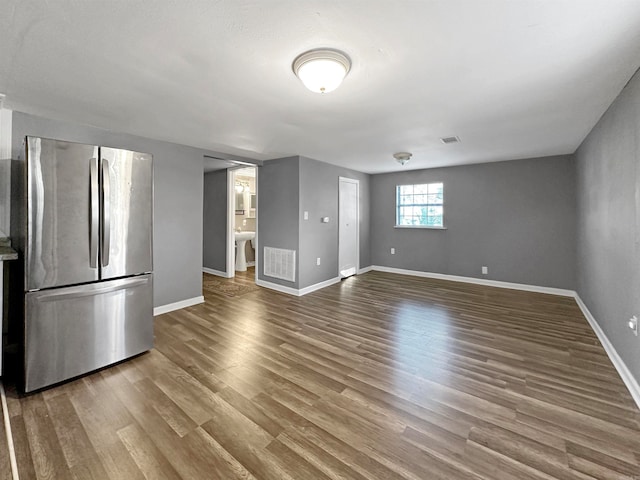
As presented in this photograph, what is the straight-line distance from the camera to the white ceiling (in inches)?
55.0

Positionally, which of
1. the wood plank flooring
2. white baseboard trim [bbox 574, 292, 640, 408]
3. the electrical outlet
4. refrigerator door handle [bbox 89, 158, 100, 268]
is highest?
refrigerator door handle [bbox 89, 158, 100, 268]

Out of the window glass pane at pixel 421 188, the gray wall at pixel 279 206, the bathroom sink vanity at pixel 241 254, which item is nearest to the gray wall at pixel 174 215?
the gray wall at pixel 279 206

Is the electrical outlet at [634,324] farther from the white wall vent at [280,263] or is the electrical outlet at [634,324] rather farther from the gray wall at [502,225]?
the white wall vent at [280,263]

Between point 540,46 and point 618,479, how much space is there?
7.68ft

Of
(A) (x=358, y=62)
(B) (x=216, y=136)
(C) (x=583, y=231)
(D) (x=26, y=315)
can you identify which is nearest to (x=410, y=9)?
(A) (x=358, y=62)

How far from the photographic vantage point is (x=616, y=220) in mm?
2438

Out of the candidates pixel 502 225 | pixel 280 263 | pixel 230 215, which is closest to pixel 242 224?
pixel 230 215

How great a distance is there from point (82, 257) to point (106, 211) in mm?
404

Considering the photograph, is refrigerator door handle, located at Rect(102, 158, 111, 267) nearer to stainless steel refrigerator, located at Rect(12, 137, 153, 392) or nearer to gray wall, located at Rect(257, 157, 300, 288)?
stainless steel refrigerator, located at Rect(12, 137, 153, 392)

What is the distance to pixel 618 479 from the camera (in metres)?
1.39

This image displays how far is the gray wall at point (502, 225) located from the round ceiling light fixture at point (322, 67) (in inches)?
176

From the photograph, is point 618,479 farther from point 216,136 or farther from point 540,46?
point 216,136

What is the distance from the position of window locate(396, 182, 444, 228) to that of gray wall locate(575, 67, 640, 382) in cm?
239

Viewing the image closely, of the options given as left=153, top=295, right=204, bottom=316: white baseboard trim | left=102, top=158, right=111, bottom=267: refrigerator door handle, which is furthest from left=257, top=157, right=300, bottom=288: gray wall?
left=102, top=158, right=111, bottom=267: refrigerator door handle
